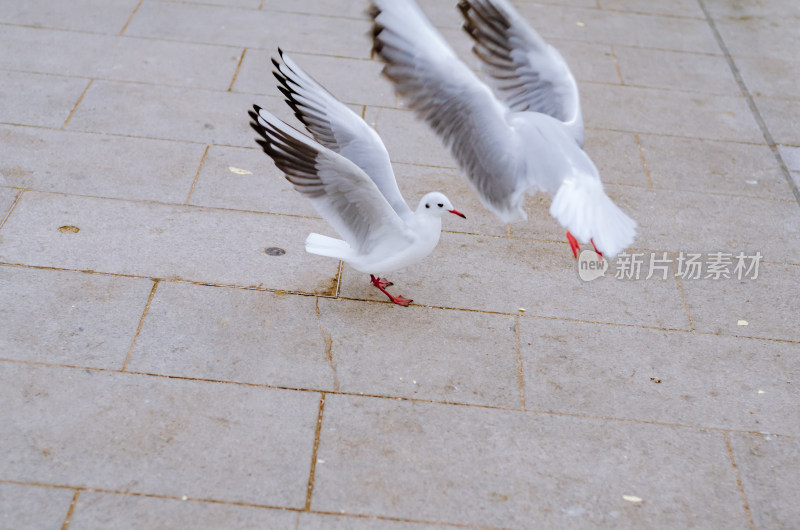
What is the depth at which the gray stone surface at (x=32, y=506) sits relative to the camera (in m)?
3.41

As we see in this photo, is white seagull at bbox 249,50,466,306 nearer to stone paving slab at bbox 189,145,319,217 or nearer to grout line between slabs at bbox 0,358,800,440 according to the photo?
grout line between slabs at bbox 0,358,800,440

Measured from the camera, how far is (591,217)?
4133mm

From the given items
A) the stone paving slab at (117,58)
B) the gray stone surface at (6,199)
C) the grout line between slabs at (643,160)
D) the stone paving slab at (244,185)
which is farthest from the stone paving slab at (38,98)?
the grout line between slabs at (643,160)

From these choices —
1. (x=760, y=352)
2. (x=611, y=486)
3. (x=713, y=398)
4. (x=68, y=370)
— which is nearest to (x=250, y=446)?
(x=68, y=370)

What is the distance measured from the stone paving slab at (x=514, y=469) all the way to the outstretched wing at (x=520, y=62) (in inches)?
67.3

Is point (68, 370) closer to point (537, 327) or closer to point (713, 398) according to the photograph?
point (537, 327)

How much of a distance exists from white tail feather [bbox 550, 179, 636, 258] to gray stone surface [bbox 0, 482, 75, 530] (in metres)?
2.54

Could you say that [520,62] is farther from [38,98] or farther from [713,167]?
[38,98]

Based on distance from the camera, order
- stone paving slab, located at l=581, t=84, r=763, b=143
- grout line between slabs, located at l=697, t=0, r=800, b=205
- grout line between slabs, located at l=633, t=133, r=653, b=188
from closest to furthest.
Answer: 1. grout line between slabs, located at l=633, t=133, r=653, b=188
2. grout line between slabs, located at l=697, t=0, r=800, b=205
3. stone paving slab, located at l=581, t=84, r=763, b=143

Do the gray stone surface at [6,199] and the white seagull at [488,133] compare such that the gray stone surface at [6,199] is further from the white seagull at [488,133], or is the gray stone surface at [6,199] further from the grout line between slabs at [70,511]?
the white seagull at [488,133]

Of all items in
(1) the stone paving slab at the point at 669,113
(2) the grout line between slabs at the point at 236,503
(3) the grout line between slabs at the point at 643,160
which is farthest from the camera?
(1) the stone paving slab at the point at 669,113

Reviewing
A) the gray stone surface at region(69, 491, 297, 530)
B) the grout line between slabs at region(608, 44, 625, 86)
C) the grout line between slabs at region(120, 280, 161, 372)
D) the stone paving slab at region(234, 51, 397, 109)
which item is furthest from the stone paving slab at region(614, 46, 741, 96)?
the gray stone surface at region(69, 491, 297, 530)

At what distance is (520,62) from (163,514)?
3.19 m

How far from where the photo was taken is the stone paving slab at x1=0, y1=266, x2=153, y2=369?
4.24 metres
